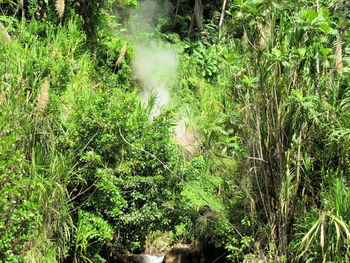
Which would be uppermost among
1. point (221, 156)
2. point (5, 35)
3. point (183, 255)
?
point (5, 35)

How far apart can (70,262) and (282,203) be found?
3.11m

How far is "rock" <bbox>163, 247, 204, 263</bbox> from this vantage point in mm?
6680

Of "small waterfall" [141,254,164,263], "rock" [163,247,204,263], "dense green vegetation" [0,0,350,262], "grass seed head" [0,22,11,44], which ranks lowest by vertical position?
"small waterfall" [141,254,164,263]

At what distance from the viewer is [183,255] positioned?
677cm

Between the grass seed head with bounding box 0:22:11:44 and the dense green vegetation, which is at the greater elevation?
the grass seed head with bounding box 0:22:11:44

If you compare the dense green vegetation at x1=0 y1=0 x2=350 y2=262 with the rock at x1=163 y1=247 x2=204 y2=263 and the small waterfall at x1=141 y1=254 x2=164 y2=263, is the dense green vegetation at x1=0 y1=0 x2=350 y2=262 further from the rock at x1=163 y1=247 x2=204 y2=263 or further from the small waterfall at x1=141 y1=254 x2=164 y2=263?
the small waterfall at x1=141 y1=254 x2=164 y2=263

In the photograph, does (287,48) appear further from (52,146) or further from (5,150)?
(5,150)

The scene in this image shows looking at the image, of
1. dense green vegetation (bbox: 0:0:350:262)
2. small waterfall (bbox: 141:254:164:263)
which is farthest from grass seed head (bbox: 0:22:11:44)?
small waterfall (bbox: 141:254:164:263)

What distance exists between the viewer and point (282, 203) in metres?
5.59

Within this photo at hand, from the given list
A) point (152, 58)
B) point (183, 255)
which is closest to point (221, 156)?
point (183, 255)

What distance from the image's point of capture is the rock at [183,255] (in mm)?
6680

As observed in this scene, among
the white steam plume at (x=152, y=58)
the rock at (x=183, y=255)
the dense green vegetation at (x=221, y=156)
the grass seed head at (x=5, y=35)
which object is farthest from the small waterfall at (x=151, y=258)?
the white steam plume at (x=152, y=58)

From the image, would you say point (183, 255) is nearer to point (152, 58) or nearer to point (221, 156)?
point (221, 156)

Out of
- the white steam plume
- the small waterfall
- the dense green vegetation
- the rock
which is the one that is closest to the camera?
the dense green vegetation
